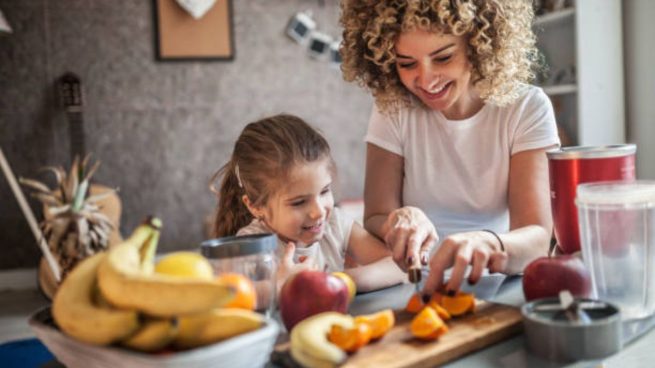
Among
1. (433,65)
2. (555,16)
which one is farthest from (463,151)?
(555,16)

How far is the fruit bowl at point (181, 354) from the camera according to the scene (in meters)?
0.63

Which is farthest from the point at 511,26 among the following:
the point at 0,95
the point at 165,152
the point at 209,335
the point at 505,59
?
the point at 0,95

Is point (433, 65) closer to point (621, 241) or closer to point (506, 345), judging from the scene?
point (621, 241)

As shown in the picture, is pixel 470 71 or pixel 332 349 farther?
pixel 470 71

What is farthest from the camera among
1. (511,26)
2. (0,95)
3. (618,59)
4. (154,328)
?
(0,95)

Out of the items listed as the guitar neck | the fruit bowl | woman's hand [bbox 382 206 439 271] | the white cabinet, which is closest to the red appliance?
woman's hand [bbox 382 206 439 271]

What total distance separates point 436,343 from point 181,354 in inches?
14.1

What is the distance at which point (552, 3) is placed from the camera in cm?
371

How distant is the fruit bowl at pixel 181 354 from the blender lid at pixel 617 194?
53cm

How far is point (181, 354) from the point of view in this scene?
629 mm

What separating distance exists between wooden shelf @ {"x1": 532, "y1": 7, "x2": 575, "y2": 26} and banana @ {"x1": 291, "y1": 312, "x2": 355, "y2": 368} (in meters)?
3.07

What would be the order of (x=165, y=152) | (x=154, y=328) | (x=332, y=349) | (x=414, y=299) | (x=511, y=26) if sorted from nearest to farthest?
1. (x=154, y=328)
2. (x=332, y=349)
3. (x=414, y=299)
4. (x=511, y=26)
5. (x=165, y=152)

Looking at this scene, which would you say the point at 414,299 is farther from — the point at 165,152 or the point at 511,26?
the point at 165,152

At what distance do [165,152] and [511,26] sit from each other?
332cm
